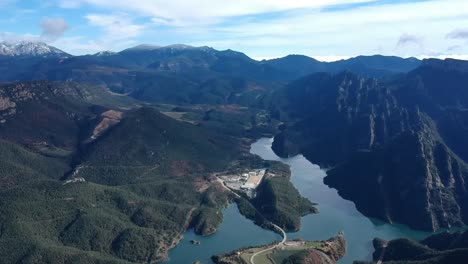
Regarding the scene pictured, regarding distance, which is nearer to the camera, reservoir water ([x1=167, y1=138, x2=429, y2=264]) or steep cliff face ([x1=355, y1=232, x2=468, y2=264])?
steep cliff face ([x1=355, y1=232, x2=468, y2=264])

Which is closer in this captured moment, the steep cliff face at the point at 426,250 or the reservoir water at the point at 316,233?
the steep cliff face at the point at 426,250

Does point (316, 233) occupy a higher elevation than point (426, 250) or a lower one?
lower

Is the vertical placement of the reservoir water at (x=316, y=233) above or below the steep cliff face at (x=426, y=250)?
below

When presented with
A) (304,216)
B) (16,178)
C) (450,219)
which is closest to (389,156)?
(450,219)

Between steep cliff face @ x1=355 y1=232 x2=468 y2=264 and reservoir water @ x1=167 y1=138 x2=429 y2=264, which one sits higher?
steep cliff face @ x1=355 y1=232 x2=468 y2=264

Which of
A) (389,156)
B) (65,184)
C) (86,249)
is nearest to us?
(86,249)

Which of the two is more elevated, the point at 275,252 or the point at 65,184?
the point at 65,184

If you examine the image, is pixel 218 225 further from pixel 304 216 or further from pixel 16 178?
pixel 16 178

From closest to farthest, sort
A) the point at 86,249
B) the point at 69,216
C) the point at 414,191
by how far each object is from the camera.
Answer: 1. the point at 86,249
2. the point at 69,216
3. the point at 414,191

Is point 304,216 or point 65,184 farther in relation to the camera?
point 304,216

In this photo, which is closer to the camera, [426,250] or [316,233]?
[426,250]
